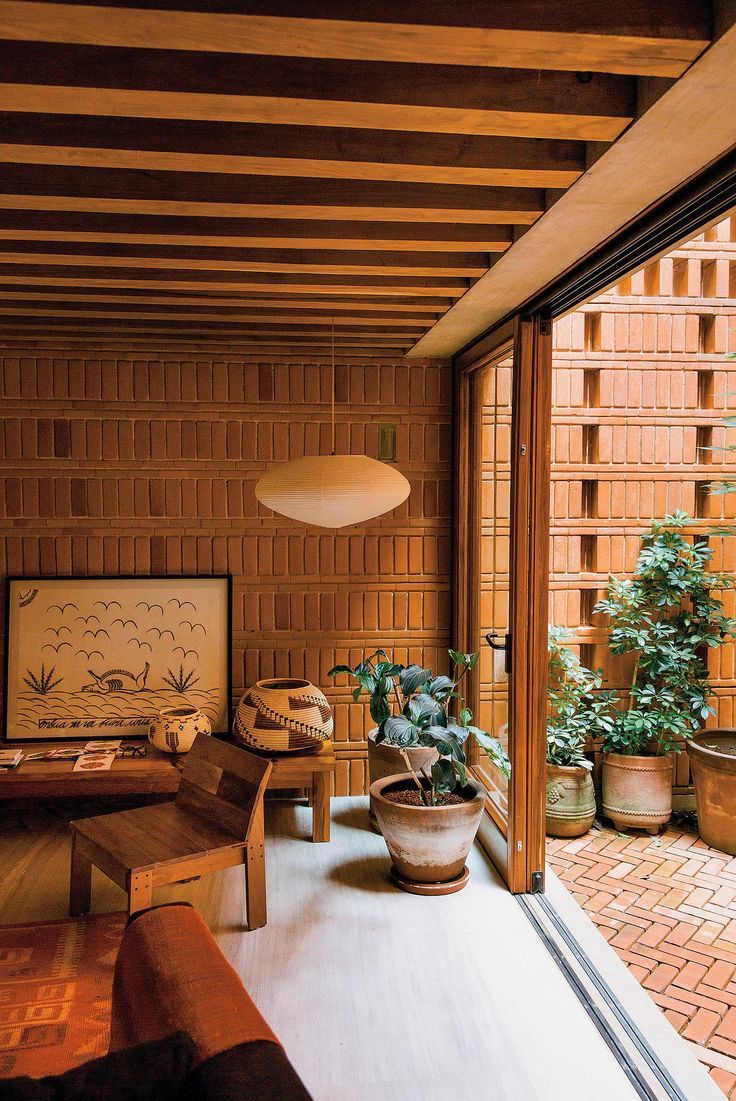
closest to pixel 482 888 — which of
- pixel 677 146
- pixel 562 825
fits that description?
pixel 562 825

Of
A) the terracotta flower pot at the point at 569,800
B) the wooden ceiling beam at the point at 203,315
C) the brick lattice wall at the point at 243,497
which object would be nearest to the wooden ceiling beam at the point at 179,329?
the wooden ceiling beam at the point at 203,315

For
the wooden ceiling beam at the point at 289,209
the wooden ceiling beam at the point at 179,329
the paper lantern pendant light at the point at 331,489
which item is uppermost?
→ the wooden ceiling beam at the point at 179,329

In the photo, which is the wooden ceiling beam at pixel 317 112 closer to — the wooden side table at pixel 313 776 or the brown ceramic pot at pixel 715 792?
the wooden side table at pixel 313 776

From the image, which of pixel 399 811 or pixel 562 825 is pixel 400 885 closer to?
pixel 399 811

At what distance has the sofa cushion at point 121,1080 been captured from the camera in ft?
3.29

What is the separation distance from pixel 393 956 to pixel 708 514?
277 cm

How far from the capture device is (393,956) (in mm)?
2742

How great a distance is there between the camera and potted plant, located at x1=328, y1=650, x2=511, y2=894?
3074mm

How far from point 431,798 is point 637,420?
2.28 m

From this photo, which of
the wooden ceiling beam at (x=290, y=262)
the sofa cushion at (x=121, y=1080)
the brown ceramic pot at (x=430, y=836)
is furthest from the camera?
the brown ceramic pot at (x=430, y=836)

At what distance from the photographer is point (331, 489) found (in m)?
3.04

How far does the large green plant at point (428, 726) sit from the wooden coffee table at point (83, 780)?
902 millimetres

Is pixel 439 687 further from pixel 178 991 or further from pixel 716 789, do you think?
pixel 178 991

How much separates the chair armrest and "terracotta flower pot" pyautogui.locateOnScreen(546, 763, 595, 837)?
2.53 m
